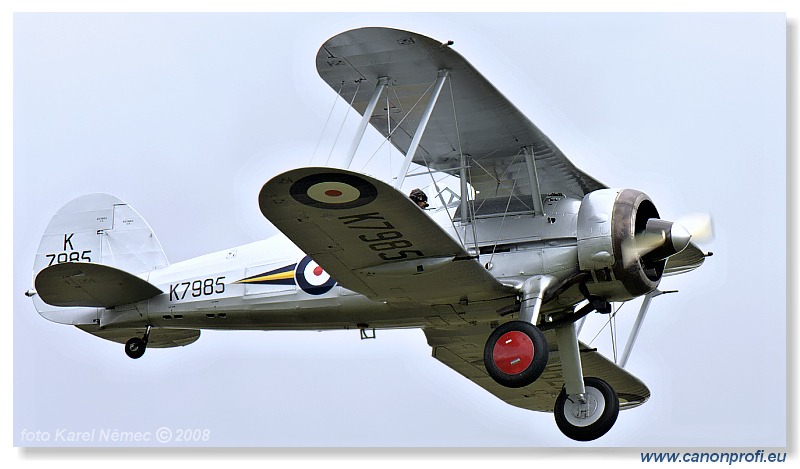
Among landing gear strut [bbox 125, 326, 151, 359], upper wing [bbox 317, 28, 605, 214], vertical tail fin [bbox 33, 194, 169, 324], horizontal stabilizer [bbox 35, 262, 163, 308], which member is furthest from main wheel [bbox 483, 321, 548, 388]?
vertical tail fin [bbox 33, 194, 169, 324]

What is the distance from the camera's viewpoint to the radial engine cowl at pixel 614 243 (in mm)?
8875

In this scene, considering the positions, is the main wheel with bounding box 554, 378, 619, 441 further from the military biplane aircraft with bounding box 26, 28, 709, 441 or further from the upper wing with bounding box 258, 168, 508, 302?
the upper wing with bounding box 258, 168, 508, 302

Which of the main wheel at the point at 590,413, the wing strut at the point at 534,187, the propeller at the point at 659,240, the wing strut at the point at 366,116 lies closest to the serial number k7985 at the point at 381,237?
the wing strut at the point at 366,116

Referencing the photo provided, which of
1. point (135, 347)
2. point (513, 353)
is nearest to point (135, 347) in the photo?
point (135, 347)

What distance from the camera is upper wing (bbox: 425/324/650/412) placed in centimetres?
1085

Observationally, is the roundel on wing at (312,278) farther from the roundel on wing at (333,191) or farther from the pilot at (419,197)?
the roundel on wing at (333,191)

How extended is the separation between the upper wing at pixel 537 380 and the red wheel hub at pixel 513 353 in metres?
1.59

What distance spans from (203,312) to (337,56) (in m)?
2.70

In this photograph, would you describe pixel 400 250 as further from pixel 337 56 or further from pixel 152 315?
pixel 152 315

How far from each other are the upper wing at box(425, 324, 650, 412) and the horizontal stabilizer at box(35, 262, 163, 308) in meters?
2.38

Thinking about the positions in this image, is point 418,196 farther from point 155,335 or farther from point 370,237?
point 155,335
